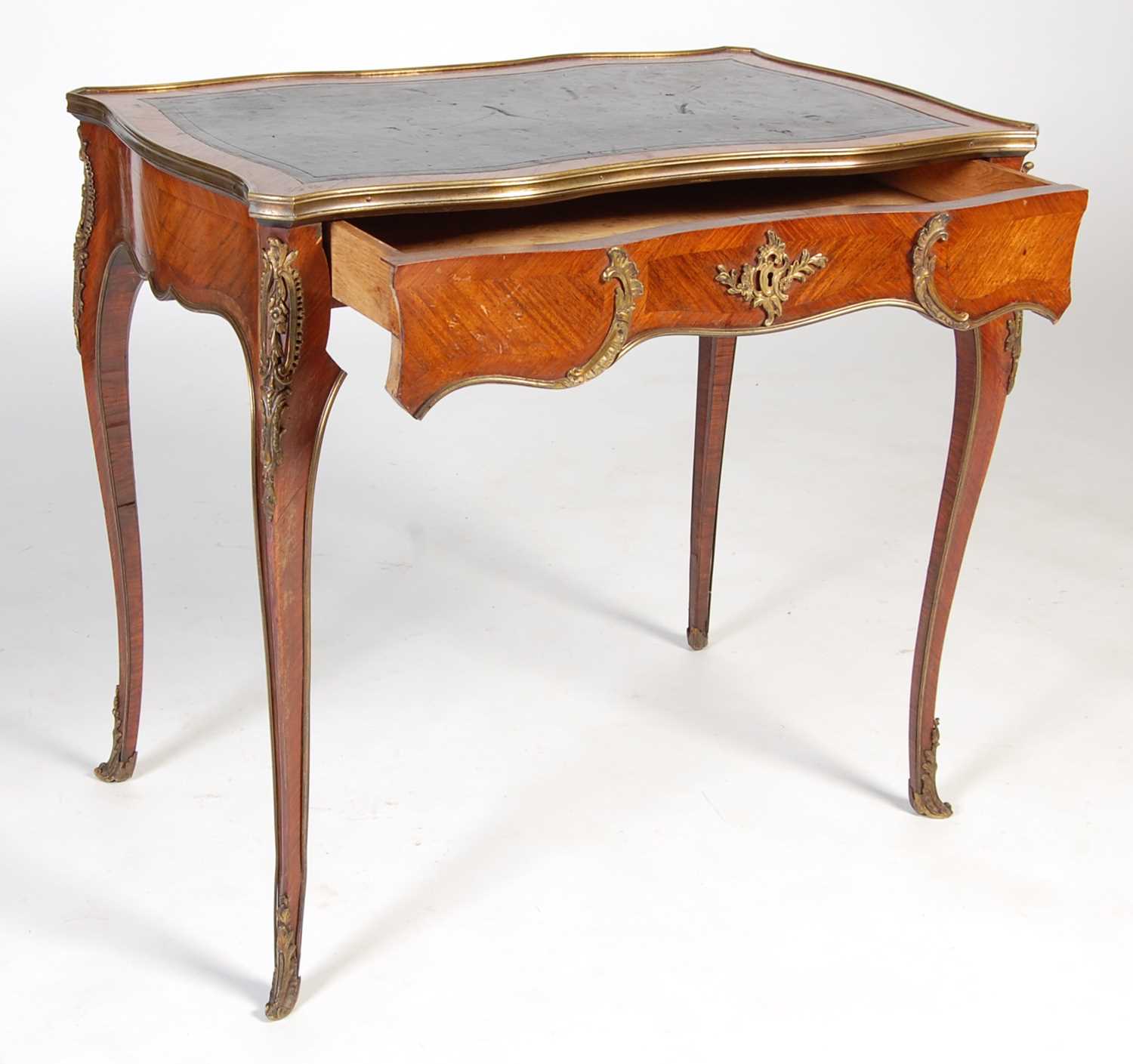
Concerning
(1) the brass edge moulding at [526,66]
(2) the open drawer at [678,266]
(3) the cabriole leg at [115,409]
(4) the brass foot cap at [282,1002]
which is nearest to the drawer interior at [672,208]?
(2) the open drawer at [678,266]

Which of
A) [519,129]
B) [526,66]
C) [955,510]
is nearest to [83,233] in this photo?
[519,129]

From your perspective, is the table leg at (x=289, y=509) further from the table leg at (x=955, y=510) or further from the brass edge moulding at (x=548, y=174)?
the table leg at (x=955, y=510)

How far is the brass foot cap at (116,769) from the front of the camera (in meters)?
2.39

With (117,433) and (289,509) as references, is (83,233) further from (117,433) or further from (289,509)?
(289,509)

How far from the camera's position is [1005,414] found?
3713mm

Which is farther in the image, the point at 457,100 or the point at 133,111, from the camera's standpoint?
the point at 457,100

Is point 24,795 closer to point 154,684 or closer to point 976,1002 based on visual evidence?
point 154,684

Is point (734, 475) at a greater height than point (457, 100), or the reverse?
point (457, 100)

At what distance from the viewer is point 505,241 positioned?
1.98 m

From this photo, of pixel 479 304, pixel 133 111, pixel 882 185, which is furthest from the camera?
pixel 882 185

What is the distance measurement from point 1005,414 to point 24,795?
7.28ft

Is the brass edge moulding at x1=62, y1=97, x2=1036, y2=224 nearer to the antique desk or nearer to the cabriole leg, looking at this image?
the antique desk

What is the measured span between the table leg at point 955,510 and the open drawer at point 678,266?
0.46 feet

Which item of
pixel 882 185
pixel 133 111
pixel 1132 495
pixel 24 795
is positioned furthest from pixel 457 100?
pixel 1132 495
